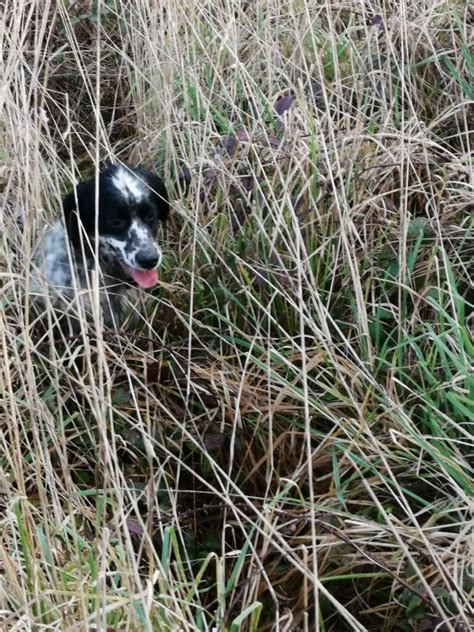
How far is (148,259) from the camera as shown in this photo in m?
2.56

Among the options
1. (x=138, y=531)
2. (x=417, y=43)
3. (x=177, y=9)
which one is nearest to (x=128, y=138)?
(x=177, y=9)

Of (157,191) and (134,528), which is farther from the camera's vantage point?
(157,191)

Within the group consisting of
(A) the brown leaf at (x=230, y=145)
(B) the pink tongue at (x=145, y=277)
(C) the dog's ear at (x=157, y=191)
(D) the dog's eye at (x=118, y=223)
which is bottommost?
(B) the pink tongue at (x=145, y=277)

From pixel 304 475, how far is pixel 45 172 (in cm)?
99

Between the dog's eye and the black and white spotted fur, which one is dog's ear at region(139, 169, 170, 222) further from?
the dog's eye

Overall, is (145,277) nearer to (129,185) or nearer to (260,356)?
(129,185)

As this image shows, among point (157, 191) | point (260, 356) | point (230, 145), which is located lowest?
point (260, 356)

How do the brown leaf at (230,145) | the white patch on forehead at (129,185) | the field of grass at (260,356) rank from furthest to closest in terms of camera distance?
the white patch on forehead at (129,185)
the brown leaf at (230,145)
the field of grass at (260,356)

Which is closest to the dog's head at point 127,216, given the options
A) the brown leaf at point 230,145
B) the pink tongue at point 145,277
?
the pink tongue at point 145,277

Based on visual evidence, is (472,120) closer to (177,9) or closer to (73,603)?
(177,9)

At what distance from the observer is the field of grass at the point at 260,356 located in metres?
1.61

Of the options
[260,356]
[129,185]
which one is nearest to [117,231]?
[129,185]

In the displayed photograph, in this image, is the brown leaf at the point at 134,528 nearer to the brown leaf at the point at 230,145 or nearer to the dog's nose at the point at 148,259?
the dog's nose at the point at 148,259

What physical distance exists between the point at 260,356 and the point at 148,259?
0.50 m
